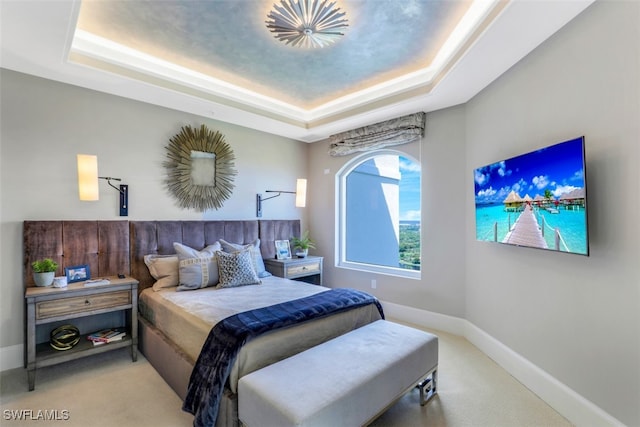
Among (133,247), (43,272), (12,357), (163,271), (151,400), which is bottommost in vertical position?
(151,400)

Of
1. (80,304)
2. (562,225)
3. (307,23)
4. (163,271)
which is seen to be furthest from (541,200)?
(80,304)

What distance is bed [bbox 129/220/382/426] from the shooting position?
198 centimetres

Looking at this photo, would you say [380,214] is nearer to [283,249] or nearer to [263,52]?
[283,249]

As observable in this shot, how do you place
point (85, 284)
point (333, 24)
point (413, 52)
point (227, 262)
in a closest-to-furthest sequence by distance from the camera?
point (333, 24) → point (85, 284) → point (413, 52) → point (227, 262)

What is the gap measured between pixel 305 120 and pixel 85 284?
339 cm

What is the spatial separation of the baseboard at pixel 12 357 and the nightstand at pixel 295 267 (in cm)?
261

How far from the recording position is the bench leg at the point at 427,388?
2254mm

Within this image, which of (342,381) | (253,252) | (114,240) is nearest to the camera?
(342,381)

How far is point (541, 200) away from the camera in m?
2.20

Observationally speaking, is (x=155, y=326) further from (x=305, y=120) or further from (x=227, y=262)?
(x=305, y=120)

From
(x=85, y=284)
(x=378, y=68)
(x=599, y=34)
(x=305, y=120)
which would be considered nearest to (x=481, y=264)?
(x=599, y=34)

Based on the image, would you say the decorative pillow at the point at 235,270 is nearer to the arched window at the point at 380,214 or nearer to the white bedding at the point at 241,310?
the white bedding at the point at 241,310

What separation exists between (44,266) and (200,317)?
160 cm

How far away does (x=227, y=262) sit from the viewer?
10.7ft
